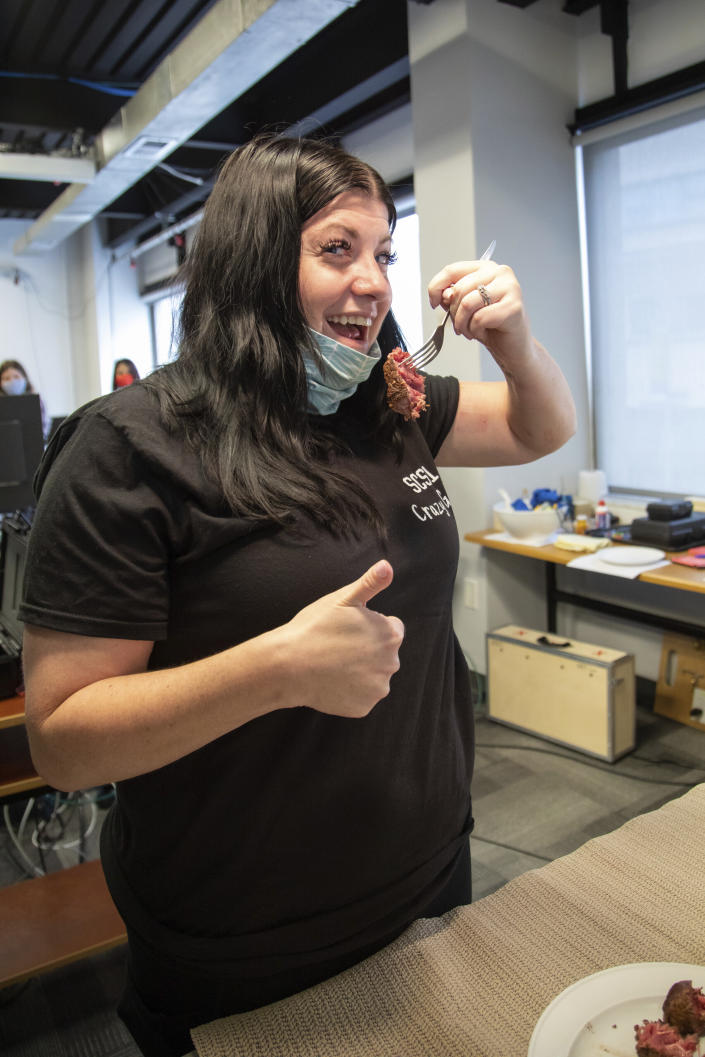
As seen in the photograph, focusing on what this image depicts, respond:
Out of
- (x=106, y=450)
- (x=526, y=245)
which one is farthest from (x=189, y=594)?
(x=526, y=245)

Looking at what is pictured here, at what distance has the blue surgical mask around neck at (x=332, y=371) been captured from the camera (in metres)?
0.94

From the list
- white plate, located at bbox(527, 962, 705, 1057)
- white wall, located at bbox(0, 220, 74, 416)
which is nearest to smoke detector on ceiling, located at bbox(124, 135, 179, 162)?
white wall, located at bbox(0, 220, 74, 416)

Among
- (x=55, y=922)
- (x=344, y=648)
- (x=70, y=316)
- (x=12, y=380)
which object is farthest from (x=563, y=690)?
(x=70, y=316)

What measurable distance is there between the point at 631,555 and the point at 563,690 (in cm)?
62

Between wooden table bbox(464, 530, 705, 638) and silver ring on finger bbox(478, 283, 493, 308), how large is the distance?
6.27 ft

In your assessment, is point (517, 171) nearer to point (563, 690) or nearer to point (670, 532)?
point (670, 532)

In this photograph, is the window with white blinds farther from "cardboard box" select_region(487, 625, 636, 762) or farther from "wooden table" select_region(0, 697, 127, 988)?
"wooden table" select_region(0, 697, 127, 988)

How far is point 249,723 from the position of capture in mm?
834

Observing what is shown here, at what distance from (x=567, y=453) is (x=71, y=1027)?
2973mm

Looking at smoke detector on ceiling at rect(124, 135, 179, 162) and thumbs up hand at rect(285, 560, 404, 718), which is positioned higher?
smoke detector on ceiling at rect(124, 135, 179, 162)

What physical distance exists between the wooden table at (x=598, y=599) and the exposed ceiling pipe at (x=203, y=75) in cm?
209

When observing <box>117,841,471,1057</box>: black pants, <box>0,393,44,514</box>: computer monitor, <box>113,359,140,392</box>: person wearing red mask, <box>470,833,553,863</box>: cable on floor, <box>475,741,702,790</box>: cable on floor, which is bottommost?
<box>470,833,553,863</box>: cable on floor

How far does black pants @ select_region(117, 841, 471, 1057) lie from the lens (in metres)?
0.86

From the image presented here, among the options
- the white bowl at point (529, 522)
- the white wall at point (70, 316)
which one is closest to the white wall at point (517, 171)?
the white bowl at point (529, 522)
